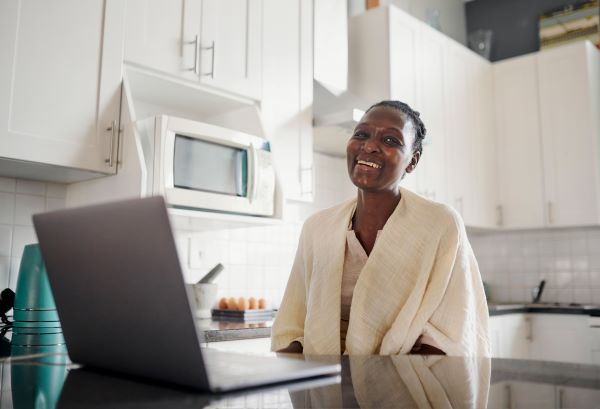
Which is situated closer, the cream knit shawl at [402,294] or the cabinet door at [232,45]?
the cream knit shawl at [402,294]

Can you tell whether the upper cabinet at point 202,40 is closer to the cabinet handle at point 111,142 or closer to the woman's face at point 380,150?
the cabinet handle at point 111,142

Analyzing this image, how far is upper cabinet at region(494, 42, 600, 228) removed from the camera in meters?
3.76

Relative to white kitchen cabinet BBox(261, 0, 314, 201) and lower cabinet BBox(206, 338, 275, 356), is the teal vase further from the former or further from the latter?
white kitchen cabinet BBox(261, 0, 314, 201)

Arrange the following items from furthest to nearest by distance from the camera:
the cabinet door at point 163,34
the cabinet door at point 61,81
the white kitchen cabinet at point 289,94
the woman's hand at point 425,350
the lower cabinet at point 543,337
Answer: the lower cabinet at point 543,337 < the white kitchen cabinet at point 289,94 < the cabinet door at point 163,34 < the cabinet door at point 61,81 < the woman's hand at point 425,350

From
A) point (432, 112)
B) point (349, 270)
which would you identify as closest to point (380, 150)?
point (349, 270)

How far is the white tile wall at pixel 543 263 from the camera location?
3918 millimetres

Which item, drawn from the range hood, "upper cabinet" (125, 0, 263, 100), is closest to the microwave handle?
"upper cabinet" (125, 0, 263, 100)

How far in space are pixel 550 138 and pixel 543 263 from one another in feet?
2.85

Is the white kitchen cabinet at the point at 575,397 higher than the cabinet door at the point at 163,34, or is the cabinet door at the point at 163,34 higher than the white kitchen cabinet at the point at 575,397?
the cabinet door at the point at 163,34

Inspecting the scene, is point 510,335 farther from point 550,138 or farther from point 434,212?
point 434,212

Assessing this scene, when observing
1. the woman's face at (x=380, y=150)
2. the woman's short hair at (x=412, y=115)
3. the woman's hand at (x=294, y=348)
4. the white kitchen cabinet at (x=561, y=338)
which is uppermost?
the woman's short hair at (x=412, y=115)

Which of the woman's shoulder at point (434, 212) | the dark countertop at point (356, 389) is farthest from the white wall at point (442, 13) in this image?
the dark countertop at point (356, 389)

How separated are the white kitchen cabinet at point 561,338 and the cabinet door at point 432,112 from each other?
39.0 inches

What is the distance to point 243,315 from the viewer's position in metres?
2.45
